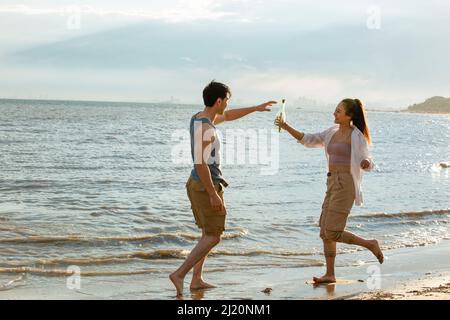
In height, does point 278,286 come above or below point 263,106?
below

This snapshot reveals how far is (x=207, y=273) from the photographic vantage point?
8.14 metres

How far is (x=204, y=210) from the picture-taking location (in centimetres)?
643

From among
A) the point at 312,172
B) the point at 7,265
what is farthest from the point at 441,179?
the point at 7,265

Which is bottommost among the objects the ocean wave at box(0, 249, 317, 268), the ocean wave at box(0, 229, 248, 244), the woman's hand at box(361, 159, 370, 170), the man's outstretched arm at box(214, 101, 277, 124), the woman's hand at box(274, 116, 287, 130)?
the ocean wave at box(0, 249, 317, 268)

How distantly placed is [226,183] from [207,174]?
43 cm

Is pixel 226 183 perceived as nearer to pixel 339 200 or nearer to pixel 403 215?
pixel 339 200

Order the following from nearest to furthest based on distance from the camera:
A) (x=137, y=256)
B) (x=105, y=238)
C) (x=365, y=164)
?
1. (x=365, y=164)
2. (x=137, y=256)
3. (x=105, y=238)

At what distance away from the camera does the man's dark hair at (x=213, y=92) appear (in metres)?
6.38

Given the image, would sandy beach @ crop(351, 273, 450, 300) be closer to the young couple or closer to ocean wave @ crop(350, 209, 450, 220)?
the young couple

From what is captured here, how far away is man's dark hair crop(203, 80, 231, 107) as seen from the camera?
6.38 metres

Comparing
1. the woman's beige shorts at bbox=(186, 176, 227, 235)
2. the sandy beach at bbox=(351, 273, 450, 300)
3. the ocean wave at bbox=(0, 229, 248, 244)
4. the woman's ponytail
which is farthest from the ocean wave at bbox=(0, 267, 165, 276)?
the woman's ponytail

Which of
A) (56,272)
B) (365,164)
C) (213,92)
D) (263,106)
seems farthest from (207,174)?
(56,272)
